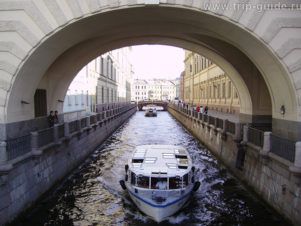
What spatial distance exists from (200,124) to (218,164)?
10.6 m

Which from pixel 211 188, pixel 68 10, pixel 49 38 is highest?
pixel 68 10

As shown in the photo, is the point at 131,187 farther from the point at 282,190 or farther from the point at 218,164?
the point at 218,164

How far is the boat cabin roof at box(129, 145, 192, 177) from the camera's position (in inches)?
572

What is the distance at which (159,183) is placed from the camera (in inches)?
557

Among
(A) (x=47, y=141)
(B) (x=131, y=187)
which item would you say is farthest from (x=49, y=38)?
(B) (x=131, y=187)

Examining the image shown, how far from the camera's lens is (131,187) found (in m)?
14.8

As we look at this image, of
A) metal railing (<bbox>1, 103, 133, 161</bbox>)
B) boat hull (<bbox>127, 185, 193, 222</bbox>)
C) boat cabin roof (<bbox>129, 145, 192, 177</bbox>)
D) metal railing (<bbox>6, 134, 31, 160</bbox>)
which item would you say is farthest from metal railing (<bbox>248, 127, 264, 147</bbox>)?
metal railing (<bbox>6, 134, 31, 160</bbox>)

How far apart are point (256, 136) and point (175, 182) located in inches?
192

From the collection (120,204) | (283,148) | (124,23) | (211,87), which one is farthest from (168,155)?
(211,87)

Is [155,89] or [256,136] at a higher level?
[155,89]

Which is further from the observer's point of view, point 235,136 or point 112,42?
point 112,42

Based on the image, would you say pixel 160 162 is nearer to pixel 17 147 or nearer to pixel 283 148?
pixel 283 148

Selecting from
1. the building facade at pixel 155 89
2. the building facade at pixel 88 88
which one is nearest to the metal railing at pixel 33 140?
the building facade at pixel 88 88

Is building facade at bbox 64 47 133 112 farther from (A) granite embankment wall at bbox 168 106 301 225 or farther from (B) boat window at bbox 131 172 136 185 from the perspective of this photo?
(B) boat window at bbox 131 172 136 185
